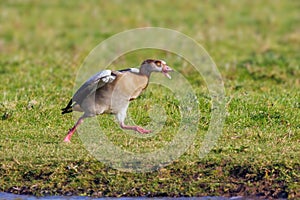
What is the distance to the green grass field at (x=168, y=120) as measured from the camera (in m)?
7.67

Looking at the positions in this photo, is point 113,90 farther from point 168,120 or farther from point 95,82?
point 168,120

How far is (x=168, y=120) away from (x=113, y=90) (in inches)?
45.6

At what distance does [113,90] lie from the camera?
26.8ft

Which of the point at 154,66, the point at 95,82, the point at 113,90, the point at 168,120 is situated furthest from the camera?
the point at 168,120

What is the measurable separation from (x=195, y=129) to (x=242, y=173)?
124 centimetres

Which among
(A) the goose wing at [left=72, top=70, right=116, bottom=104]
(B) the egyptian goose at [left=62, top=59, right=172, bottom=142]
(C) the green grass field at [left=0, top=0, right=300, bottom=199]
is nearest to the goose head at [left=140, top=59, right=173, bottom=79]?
(B) the egyptian goose at [left=62, top=59, right=172, bottom=142]

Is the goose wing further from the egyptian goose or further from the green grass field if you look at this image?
the green grass field

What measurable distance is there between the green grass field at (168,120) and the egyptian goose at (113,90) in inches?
16.2

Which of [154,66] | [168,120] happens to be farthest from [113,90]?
[168,120]

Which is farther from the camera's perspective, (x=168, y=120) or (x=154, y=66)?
(x=168, y=120)

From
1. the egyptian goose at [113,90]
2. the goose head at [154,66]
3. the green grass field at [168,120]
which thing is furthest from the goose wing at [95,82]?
the green grass field at [168,120]

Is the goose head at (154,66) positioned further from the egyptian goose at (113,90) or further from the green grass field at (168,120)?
the green grass field at (168,120)

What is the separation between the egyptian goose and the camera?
8133mm

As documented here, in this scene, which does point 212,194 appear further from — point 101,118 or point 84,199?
point 101,118
